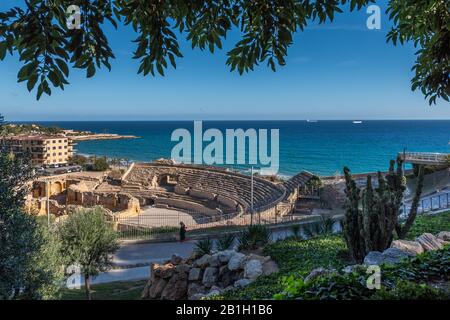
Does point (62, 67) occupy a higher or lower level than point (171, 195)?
higher

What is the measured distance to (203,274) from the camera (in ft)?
31.6

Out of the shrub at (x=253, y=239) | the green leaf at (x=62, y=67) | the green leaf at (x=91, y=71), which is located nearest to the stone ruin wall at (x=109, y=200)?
the shrub at (x=253, y=239)

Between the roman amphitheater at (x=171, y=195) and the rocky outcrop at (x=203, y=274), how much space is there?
11.2 meters

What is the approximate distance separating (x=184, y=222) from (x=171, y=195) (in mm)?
11471

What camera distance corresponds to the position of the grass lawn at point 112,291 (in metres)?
10.3

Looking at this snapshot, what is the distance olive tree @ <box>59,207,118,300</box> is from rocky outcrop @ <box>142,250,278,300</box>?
7.69 feet

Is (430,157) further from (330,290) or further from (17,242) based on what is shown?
(17,242)

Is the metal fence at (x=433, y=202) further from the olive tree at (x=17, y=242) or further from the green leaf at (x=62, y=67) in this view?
the green leaf at (x=62, y=67)

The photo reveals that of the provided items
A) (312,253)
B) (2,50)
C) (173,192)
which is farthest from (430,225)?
(173,192)

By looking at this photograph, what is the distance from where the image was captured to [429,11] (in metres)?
3.48

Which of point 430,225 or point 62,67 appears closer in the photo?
point 62,67
